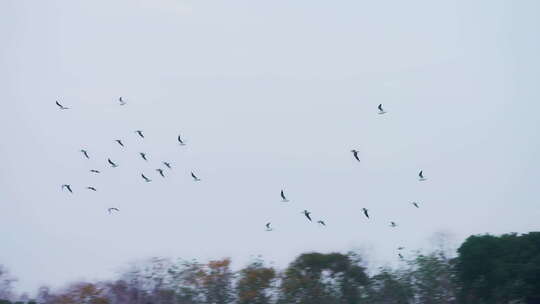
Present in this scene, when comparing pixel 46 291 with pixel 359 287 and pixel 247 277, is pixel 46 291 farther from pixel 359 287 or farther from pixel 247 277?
pixel 359 287

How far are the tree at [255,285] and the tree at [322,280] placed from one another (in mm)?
730

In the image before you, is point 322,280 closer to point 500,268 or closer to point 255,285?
point 255,285

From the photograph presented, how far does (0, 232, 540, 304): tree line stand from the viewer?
32812 millimetres

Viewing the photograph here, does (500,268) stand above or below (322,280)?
below

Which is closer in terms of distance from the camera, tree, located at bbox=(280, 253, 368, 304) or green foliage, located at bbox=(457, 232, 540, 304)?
green foliage, located at bbox=(457, 232, 540, 304)

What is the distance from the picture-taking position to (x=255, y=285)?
36125 millimetres

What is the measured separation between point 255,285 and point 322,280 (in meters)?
3.24

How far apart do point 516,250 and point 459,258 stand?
280cm

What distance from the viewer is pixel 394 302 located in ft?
116

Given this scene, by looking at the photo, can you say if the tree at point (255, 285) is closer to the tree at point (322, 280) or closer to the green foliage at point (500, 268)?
the tree at point (322, 280)

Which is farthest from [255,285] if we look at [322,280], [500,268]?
[500,268]

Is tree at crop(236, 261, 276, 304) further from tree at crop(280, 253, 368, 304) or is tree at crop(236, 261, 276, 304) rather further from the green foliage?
the green foliage

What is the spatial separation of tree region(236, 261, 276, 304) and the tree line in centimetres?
5

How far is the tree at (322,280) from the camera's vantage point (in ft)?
115
